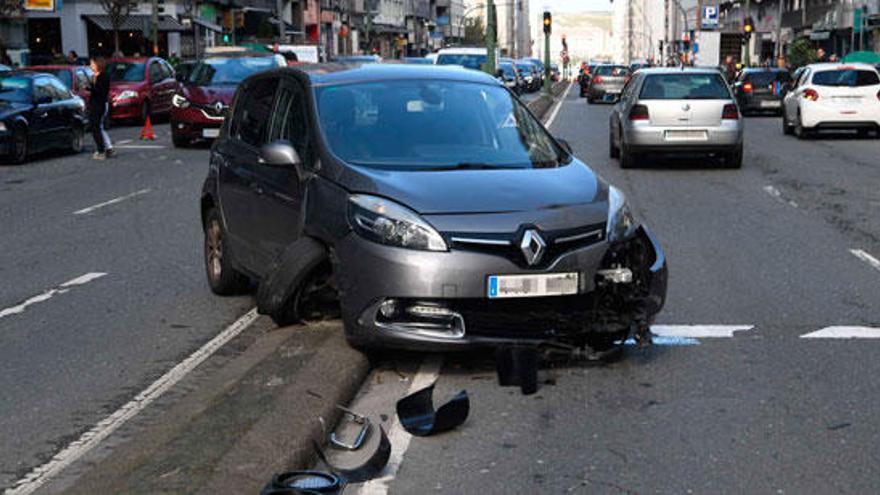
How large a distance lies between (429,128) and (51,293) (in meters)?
3.58

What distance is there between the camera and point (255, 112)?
30.6 ft

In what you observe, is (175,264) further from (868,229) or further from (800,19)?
(800,19)

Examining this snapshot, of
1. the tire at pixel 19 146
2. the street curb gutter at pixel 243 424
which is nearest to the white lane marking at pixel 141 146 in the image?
the tire at pixel 19 146

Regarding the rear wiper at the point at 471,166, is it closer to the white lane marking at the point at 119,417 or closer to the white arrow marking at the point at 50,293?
the white lane marking at the point at 119,417

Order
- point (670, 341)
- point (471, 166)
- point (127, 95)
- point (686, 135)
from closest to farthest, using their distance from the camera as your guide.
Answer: point (471, 166) → point (670, 341) → point (686, 135) → point (127, 95)

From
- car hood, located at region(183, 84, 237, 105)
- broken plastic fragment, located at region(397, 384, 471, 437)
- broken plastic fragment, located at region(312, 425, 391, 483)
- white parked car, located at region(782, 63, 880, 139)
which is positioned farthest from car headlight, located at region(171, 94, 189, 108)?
broken plastic fragment, located at region(312, 425, 391, 483)

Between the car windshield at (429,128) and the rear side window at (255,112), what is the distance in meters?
0.78

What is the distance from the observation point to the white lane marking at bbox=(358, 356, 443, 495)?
17.6 ft

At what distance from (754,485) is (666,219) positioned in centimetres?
928

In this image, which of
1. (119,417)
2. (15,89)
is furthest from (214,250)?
(15,89)

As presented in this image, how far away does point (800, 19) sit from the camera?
92.6m

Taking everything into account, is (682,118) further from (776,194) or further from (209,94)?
(209,94)

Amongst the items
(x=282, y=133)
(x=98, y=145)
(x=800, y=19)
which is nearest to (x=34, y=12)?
(x=98, y=145)

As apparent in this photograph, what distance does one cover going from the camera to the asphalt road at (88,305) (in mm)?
6812
